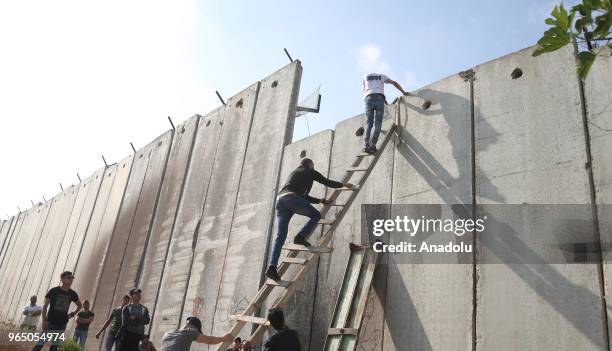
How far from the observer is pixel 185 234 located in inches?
404

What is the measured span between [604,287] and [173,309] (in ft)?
24.1

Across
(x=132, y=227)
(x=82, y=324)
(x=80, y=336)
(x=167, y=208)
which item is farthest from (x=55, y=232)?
(x=80, y=336)

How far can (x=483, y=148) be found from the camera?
19.2 feet

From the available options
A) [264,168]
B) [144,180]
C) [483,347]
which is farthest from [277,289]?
[144,180]

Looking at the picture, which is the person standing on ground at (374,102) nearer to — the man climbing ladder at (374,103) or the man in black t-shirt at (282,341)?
the man climbing ladder at (374,103)

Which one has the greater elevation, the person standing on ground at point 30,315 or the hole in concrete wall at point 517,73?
the hole in concrete wall at point 517,73

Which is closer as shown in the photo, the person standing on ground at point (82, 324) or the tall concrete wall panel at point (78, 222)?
the person standing on ground at point (82, 324)

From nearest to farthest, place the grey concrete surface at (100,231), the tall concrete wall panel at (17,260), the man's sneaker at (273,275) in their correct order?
the man's sneaker at (273,275)
the grey concrete surface at (100,231)
the tall concrete wall panel at (17,260)

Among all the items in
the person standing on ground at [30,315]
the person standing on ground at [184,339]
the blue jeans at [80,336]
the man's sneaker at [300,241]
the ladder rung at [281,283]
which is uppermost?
the man's sneaker at [300,241]

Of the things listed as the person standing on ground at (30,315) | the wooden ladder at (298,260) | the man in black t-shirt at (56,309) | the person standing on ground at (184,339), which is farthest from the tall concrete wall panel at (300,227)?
the person standing on ground at (30,315)

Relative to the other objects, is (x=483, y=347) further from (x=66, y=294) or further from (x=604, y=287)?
(x=66, y=294)

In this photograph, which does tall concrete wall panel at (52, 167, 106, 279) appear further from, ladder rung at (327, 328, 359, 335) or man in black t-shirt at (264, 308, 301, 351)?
man in black t-shirt at (264, 308, 301, 351)

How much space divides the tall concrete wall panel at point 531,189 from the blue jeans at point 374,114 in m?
1.34

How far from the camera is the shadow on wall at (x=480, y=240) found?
463cm
